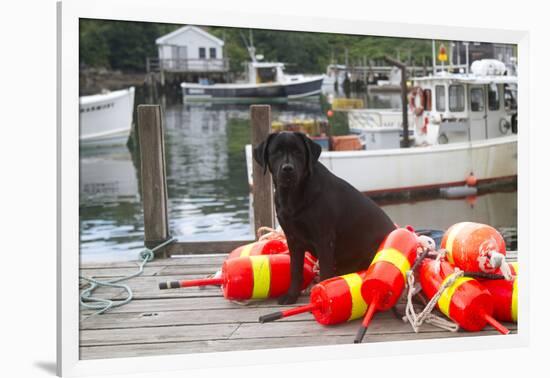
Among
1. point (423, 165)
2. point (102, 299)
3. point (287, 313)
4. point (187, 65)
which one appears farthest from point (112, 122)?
point (287, 313)

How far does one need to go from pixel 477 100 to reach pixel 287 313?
8021 millimetres

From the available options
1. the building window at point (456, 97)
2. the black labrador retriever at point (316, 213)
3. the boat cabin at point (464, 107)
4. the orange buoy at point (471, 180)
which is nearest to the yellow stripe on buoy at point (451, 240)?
the black labrador retriever at point (316, 213)

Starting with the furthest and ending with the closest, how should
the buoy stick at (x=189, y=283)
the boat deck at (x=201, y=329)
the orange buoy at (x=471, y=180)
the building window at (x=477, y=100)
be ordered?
the building window at (x=477, y=100)
the orange buoy at (x=471, y=180)
the buoy stick at (x=189, y=283)
the boat deck at (x=201, y=329)

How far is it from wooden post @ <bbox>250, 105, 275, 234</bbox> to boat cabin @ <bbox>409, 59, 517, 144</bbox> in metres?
4.90

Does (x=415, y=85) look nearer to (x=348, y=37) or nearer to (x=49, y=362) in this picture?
(x=348, y=37)

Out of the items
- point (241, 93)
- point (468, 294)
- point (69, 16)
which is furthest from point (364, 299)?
point (241, 93)

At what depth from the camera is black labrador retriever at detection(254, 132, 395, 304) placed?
3.52m

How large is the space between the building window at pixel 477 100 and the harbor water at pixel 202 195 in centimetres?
166

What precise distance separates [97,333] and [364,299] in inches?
52.2

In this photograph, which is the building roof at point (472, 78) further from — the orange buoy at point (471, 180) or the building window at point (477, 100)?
the orange buoy at point (471, 180)

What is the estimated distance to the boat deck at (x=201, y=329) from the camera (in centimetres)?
329

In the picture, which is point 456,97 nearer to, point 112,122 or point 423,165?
point 423,165
